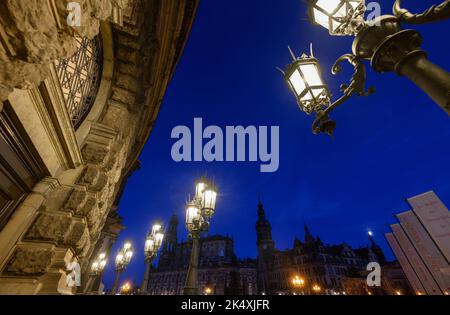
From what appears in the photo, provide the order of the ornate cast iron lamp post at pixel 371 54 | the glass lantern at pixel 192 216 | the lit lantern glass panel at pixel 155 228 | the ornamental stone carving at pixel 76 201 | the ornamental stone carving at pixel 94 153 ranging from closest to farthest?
the ornate cast iron lamp post at pixel 371 54 < the ornamental stone carving at pixel 76 201 < the ornamental stone carving at pixel 94 153 < the glass lantern at pixel 192 216 < the lit lantern glass panel at pixel 155 228

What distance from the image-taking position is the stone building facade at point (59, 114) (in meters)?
1.35

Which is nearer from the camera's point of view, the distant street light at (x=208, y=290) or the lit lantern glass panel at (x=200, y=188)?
the lit lantern glass panel at (x=200, y=188)

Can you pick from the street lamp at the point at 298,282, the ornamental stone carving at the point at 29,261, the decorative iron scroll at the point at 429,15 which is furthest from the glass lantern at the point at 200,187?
the street lamp at the point at 298,282

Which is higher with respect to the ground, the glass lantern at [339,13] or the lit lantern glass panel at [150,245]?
the glass lantern at [339,13]

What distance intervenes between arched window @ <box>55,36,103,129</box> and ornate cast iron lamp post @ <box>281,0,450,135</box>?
12.1ft

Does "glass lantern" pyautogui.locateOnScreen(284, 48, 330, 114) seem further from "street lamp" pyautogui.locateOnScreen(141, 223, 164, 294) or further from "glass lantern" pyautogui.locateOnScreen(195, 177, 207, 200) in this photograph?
"street lamp" pyautogui.locateOnScreen(141, 223, 164, 294)

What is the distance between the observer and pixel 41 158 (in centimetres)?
242

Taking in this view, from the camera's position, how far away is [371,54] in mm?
2643

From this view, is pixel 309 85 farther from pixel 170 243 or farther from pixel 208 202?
pixel 170 243

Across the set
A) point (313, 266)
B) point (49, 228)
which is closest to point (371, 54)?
point (49, 228)

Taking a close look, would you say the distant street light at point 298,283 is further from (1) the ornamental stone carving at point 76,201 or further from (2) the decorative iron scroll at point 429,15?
(2) the decorative iron scroll at point 429,15

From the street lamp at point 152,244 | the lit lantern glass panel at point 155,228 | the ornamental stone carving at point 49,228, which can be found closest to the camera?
the ornamental stone carving at point 49,228

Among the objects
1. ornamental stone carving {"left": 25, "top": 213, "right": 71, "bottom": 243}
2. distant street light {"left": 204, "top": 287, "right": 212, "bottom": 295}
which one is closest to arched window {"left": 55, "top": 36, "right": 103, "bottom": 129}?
ornamental stone carving {"left": 25, "top": 213, "right": 71, "bottom": 243}

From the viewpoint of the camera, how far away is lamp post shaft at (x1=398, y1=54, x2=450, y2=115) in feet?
6.23
